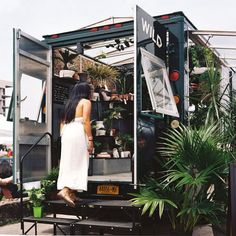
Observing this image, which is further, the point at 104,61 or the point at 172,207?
the point at 104,61

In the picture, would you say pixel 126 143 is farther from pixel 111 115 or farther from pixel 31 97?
pixel 31 97

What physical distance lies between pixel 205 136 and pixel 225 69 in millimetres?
3629

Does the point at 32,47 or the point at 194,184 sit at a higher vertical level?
the point at 32,47

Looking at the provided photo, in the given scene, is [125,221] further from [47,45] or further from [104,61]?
[104,61]

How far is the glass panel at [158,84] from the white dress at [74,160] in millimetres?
1214

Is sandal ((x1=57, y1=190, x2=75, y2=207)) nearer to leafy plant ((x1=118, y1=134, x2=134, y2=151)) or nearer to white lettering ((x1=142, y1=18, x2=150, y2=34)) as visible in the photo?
leafy plant ((x1=118, y1=134, x2=134, y2=151))

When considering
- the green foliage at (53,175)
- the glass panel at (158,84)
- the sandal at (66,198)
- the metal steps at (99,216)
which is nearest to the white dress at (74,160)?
the sandal at (66,198)

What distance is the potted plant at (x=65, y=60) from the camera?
7348 mm

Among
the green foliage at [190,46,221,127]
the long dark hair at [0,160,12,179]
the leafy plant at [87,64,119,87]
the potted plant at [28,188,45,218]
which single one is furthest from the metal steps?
the leafy plant at [87,64,119,87]

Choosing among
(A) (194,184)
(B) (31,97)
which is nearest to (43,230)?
(B) (31,97)

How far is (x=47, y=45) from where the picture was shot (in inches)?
272

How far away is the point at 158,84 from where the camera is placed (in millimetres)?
5953

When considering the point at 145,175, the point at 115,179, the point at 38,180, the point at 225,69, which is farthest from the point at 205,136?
the point at 225,69

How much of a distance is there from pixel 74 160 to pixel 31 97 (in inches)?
52.0
